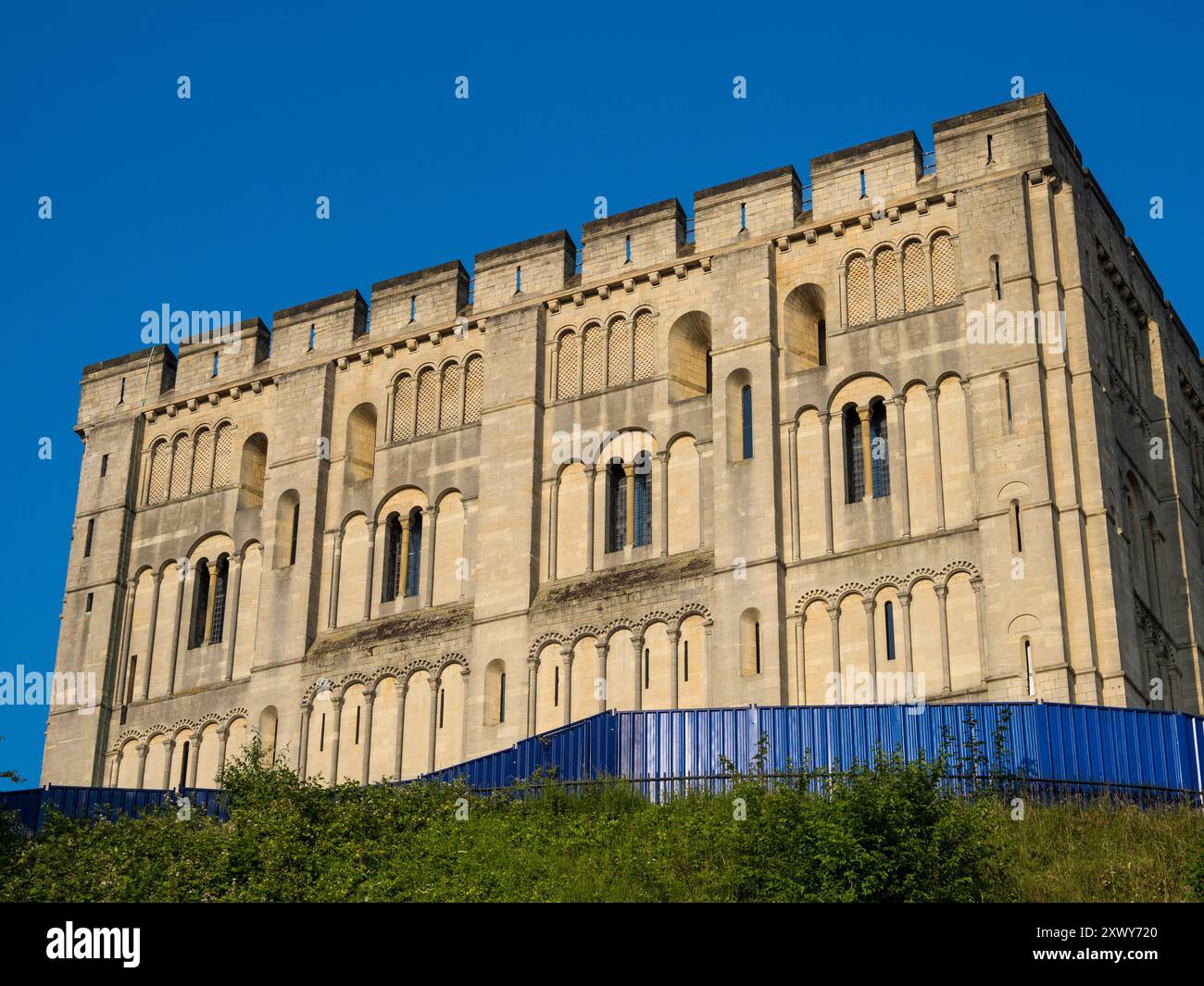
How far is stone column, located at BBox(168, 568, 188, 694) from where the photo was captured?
5109 cm

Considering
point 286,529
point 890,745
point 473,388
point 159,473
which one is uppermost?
point 473,388

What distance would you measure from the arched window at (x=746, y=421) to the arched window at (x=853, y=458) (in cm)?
206

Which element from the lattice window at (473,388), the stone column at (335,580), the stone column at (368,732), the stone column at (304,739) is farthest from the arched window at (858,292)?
the stone column at (304,739)

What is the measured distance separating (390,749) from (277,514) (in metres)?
7.53

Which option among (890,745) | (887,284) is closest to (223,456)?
(887,284)

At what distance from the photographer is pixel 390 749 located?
46.8m

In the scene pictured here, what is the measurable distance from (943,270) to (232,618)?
19447 mm

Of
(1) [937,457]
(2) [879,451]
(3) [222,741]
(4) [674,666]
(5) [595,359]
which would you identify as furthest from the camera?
(3) [222,741]

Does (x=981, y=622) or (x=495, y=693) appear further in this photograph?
(x=495, y=693)

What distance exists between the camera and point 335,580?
49.9 meters

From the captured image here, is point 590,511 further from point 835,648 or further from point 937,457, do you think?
point 937,457

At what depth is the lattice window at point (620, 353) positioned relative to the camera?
4819cm

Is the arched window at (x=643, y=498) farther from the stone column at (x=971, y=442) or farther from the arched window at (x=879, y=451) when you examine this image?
the stone column at (x=971, y=442)
